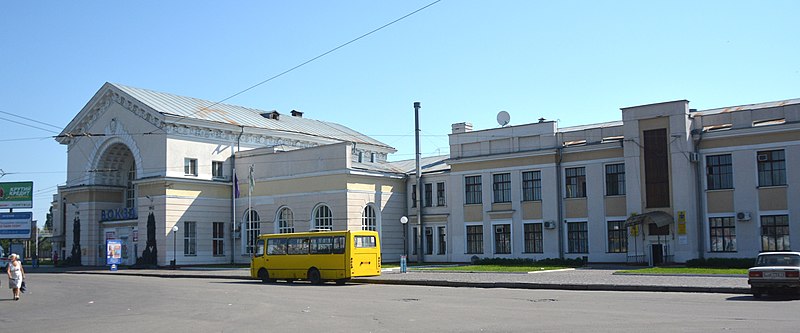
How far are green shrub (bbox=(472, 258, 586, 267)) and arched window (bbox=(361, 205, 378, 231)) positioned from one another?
8438mm

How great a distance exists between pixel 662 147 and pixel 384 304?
23272 mm

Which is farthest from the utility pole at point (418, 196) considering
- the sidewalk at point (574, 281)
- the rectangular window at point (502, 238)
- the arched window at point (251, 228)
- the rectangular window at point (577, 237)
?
the arched window at point (251, 228)

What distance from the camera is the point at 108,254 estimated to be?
4925 centimetres

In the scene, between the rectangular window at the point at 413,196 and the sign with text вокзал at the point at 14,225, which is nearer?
the rectangular window at the point at 413,196

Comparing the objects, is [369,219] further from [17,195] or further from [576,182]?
[17,195]

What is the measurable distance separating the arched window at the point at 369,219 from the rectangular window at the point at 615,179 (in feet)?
52.0

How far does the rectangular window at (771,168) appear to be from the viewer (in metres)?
36.3

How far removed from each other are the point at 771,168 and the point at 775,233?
3.04m

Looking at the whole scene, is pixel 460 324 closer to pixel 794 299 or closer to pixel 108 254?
pixel 794 299

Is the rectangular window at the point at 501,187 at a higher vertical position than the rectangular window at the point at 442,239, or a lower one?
higher

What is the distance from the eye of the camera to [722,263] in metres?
35.2

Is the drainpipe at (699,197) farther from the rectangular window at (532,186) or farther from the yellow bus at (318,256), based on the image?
the yellow bus at (318,256)

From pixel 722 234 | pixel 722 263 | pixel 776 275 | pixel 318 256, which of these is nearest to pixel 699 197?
pixel 722 234

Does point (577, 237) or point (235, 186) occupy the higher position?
point (235, 186)
